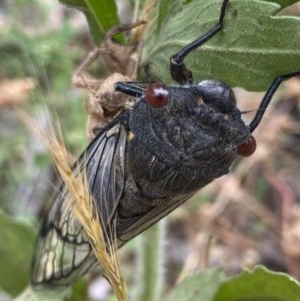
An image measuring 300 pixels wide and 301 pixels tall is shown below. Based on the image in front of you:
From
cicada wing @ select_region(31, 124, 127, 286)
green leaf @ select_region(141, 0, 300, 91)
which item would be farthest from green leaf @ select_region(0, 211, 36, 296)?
green leaf @ select_region(141, 0, 300, 91)

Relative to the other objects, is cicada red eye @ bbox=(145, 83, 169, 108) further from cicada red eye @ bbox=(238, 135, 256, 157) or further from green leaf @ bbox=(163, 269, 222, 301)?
green leaf @ bbox=(163, 269, 222, 301)

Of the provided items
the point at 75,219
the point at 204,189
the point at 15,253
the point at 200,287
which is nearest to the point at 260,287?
the point at 200,287

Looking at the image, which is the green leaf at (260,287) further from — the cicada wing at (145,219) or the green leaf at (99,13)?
the green leaf at (99,13)

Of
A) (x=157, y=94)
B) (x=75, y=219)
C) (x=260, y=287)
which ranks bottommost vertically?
(x=260, y=287)

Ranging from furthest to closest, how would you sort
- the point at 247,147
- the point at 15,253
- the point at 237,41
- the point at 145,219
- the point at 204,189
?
the point at 204,189 < the point at 15,253 < the point at 145,219 < the point at 247,147 < the point at 237,41

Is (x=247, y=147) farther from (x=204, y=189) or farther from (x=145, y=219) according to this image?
(x=204, y=189)

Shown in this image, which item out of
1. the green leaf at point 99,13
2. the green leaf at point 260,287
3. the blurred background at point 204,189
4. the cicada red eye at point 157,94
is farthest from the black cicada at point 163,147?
the blurred background at point 204,189
